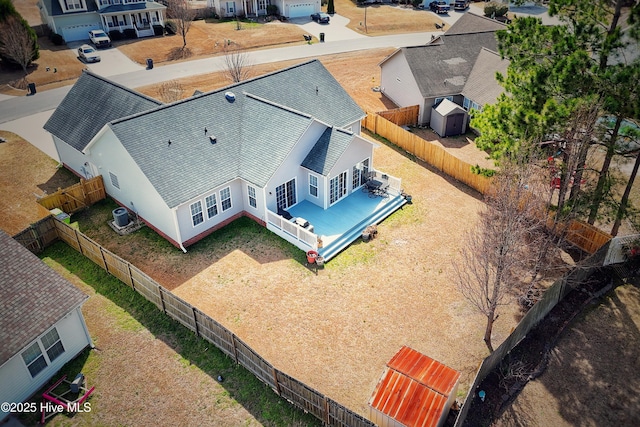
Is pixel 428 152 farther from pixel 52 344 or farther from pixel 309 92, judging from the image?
pixel 52 344

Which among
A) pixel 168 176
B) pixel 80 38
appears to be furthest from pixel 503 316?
pixel 80 38

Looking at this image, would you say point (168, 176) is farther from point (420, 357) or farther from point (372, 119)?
point (372, 119)

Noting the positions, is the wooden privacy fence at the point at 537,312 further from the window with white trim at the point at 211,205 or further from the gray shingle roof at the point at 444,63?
the gray shingle roof at the point at 444,63

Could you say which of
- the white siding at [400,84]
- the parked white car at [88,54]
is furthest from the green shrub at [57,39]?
the white siding at [400,84]

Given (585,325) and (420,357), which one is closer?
(420,357)

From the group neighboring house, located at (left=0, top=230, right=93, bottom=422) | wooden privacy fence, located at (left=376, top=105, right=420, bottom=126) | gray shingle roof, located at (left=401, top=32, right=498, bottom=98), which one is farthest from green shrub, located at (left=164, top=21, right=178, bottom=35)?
neighboring house, located at (left=0, top=230, right=93, bottom=422)

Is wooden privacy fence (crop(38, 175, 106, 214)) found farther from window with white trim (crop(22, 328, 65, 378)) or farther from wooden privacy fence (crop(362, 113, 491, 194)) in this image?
wooden privacy fence (crop(362, 113, 491, 194))

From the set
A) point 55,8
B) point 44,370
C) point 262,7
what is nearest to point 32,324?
point 44,370
